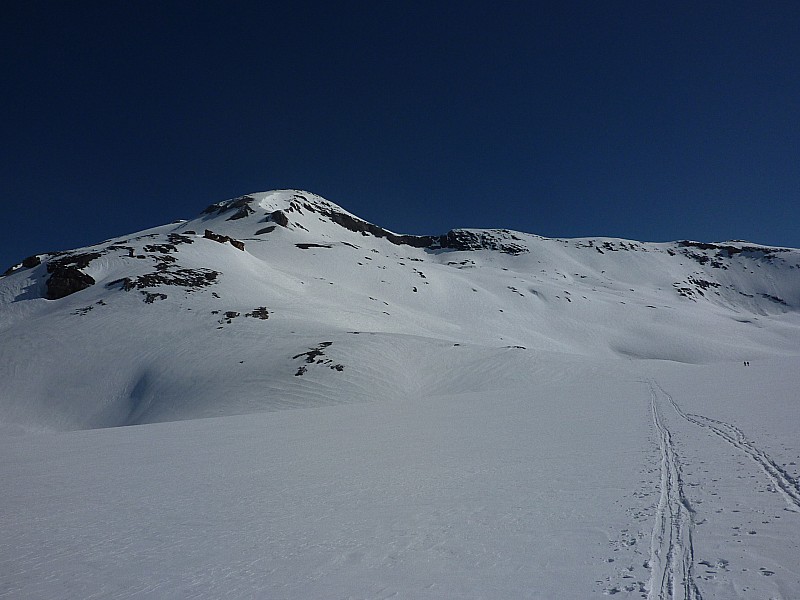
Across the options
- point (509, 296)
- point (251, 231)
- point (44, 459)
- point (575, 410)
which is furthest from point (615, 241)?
point (44, 459)

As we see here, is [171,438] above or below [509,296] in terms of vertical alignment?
below

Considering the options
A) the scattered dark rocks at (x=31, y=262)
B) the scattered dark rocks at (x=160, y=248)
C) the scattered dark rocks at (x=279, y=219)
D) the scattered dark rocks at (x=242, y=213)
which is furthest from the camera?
the scattered dark rocks at (x=242, y=213)

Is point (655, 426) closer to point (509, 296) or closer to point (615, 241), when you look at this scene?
point (509, 296)

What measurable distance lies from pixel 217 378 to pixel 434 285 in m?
54.6

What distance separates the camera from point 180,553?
5898mm

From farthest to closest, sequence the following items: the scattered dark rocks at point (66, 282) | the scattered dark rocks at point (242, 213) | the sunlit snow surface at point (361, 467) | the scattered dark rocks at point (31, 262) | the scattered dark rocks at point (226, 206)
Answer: the scattered dark rocks at point (226, 206), the scattered dark rocks at point (242, 213), the scattered dark rocks at point (31, 262), the scattered dark rocks at point (66, 282), the sunlit snow surface at point (361, 467)

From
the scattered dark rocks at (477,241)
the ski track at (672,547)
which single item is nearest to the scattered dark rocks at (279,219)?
the scattered dark rocks at (477,241)

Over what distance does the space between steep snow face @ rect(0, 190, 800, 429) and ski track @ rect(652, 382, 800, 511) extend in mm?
19102

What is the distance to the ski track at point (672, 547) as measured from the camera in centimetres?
427

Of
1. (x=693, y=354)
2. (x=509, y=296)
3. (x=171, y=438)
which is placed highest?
(x=509, y=296)

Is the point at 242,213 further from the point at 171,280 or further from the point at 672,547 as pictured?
the point at 672,547

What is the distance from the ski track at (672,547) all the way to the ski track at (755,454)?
1.36m

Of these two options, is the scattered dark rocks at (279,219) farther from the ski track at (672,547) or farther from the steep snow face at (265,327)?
the ski track at (672,547)

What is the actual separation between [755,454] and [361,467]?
8391 millimetres
